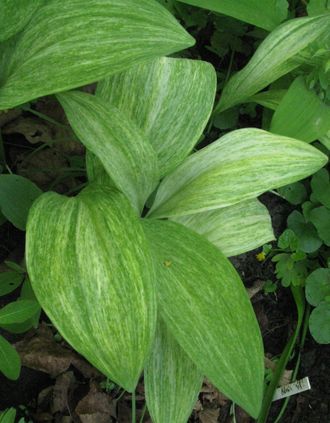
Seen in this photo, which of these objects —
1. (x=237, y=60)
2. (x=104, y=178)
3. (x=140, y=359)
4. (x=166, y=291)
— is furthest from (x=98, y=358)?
(x=237, y=60)

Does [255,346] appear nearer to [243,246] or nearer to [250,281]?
[243,246]

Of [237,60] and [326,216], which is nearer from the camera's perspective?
[326,216]

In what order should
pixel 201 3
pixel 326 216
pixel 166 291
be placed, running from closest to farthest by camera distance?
pixel 166 291, pixel 201 3, pixel 326 216

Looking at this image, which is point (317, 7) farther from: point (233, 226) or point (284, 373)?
point (284, 373)

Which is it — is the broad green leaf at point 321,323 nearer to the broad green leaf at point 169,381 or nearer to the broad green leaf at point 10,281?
the broad green leaf at point 169,381

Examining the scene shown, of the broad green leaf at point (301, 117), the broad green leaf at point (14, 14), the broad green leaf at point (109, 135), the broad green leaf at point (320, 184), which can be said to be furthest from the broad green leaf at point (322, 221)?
the broad green leaf at point (14, 14)

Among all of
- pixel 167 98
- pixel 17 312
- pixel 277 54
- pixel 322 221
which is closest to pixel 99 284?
pixel 17 312

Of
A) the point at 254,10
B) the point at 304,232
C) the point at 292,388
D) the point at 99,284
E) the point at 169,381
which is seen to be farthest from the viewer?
the point at 304,232
